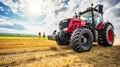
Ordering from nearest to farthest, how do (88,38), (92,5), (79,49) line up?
(79,49), (88,38), (92,5)

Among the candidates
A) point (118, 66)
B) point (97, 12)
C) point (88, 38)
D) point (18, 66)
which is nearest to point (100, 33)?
point (97, 12)

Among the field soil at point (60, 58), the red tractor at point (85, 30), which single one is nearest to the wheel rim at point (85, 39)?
the red tractor at point (85, 30)

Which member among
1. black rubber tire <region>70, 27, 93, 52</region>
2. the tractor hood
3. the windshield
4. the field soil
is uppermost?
the windshield

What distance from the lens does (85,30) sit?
249 inches

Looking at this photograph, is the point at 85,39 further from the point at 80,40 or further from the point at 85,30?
the point at 80,40

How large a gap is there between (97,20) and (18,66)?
21.8ft

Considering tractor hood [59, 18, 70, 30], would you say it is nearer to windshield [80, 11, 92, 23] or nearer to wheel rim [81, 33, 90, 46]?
wheel rim [81, 33, 90, 46]

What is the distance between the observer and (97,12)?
28.7 feet

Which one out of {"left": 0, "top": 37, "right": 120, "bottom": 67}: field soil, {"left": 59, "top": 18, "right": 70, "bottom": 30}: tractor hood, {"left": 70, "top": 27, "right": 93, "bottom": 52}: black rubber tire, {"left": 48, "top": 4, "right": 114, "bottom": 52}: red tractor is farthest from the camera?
{"left": 59, "top": 18, "right": 70, "bottom": 30}: tractor hood

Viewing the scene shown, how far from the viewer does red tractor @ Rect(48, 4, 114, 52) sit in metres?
5.93

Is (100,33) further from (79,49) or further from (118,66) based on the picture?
(118,66)

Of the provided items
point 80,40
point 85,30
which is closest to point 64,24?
point 85,30

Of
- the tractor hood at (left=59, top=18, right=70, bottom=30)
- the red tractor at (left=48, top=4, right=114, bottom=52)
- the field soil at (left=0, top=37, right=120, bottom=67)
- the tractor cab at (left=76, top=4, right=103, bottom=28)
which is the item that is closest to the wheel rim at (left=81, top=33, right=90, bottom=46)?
the red tractor at (left=48, top=4, right=114, bottom=52)

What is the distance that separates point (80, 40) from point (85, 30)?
713mm
